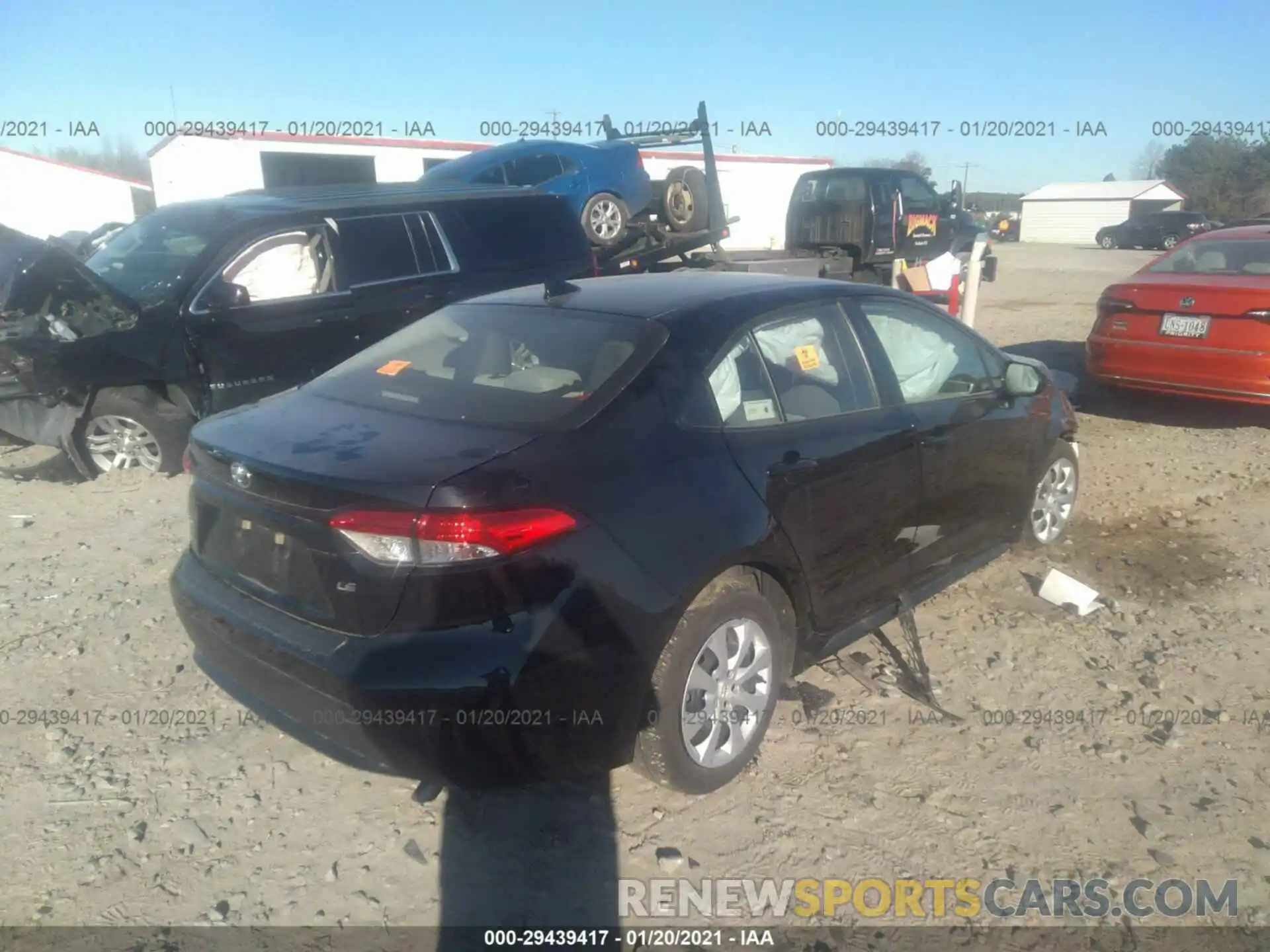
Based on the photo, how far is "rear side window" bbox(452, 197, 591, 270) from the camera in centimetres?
749

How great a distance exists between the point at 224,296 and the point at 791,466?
14.7 ft

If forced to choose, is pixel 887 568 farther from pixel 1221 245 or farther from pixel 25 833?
pixel 1221 245

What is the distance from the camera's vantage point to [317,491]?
2.59m

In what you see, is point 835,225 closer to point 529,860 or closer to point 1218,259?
point 1218,259

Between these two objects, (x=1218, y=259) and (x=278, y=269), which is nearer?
(x=278, y=269)

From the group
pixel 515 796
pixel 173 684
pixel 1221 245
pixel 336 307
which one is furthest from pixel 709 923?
Answer: pixel 1221 245

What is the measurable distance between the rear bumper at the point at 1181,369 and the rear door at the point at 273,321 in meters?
6.03

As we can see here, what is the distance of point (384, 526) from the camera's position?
8.18 ft

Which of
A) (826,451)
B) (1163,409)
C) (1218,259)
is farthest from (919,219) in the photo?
(826,451)

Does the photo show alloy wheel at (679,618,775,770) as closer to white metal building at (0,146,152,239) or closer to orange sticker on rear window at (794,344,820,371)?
orange sticker on rear window at (794,344,820,371)

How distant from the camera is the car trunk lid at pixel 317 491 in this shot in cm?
254

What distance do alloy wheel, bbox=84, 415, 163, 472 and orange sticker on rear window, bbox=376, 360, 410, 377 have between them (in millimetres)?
3713

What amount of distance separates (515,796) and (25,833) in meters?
1.55

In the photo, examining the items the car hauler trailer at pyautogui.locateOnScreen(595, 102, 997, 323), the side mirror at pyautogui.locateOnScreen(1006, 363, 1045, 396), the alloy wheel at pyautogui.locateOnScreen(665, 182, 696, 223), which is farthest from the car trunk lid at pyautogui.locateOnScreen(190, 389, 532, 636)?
the alloy wheel at pyautogui.locateOnScreen(665, 182, 696, 223)
